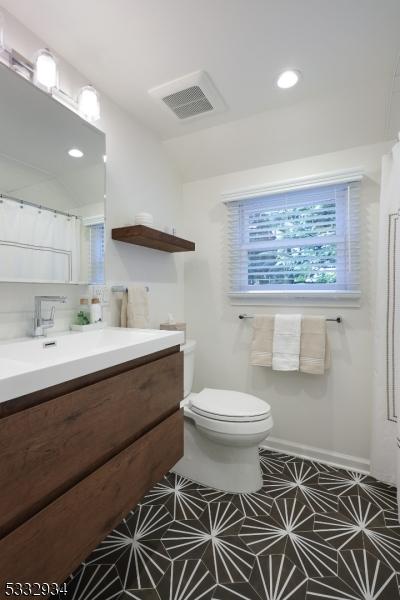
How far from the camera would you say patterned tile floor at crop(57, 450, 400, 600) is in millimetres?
1098

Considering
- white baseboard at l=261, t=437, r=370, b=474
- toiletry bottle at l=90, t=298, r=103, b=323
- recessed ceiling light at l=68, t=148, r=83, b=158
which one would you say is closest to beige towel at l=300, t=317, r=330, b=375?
white baseboard at l=261, t=437, r=370, b=474

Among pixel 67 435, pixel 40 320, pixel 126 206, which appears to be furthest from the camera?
pixel 126 206

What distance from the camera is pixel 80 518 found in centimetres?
82

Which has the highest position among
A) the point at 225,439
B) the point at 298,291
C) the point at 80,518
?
the point at 298,291

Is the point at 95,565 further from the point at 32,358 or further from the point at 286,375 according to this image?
the point at 286,375

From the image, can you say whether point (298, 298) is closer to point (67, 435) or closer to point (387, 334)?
point (387, 334)

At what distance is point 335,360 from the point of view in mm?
1918

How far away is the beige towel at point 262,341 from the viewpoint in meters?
2.00

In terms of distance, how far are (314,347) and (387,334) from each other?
16.1 inches

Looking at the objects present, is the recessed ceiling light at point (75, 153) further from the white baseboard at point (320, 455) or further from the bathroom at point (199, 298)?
the white baseboard at point (320, 455)

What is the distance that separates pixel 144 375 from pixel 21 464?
460 mm

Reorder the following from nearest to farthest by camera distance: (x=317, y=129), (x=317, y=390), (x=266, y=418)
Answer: (x=266, y=418) < (x=317, y=129) < (x=317, y=390)

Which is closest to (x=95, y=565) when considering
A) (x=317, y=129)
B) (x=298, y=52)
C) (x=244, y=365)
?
(x=244, y=365)

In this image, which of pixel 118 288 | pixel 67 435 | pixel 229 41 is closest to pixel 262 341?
pixel 118 288
